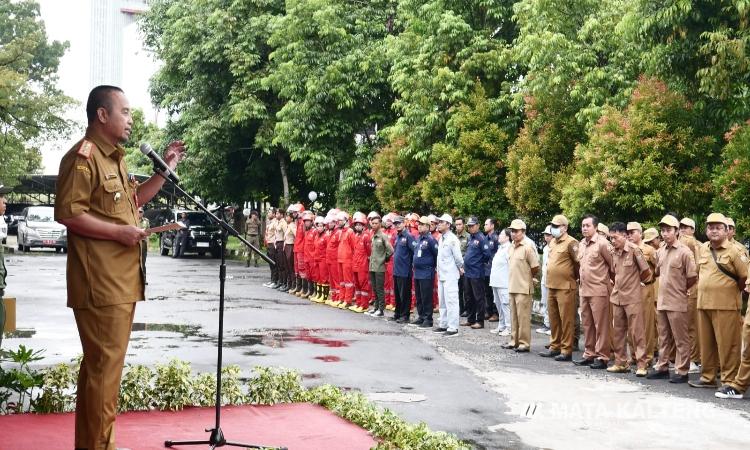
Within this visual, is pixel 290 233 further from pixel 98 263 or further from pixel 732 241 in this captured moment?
pixel 98 263

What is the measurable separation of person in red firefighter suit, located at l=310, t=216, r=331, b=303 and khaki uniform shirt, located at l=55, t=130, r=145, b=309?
629 inches

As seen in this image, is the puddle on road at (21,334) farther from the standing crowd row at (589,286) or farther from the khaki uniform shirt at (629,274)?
the khaki uniform shirt at (629,274)

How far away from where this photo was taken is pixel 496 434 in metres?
8.43

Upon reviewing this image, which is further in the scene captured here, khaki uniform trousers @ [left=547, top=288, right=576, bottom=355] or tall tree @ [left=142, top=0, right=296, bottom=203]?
tall tree @ [left=142, top=0, right=296, bottom=203]

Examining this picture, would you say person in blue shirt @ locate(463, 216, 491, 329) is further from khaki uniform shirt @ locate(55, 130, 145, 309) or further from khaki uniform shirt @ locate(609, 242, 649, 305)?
khaki uniform shirt @ locate(55, 130, 145, 309)

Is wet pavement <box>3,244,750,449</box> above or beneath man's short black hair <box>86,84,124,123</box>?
beneath

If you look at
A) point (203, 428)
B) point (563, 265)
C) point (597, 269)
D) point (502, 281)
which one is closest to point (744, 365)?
point (597, 269)

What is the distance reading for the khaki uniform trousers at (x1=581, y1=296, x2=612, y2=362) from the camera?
12859mm

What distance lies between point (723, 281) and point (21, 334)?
1023cm

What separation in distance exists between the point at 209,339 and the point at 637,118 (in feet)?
25.3

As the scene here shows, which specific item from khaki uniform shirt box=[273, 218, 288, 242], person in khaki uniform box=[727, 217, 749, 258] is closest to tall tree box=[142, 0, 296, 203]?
khaki uniform shirt box=[273, 218, 288, 242]

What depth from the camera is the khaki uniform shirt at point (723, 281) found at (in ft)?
36.0

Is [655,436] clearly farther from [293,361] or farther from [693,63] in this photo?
[693,63]

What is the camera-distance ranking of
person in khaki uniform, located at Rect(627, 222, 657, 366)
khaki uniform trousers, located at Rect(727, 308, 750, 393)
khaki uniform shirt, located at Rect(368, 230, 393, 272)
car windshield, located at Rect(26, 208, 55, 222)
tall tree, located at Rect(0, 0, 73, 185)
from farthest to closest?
car windshield, located at Rect(26, 208, 55, 222) < tall tree, located at Rect(0, 0, 73, 185) < khaki uniform shirt, located at Rect(368, 230, 393, 272) < person in khaki uniform, located at Rect(627, 222, 657, 366) < khaki uniform trousers, located at Rect(727, 308, 750, 393)
